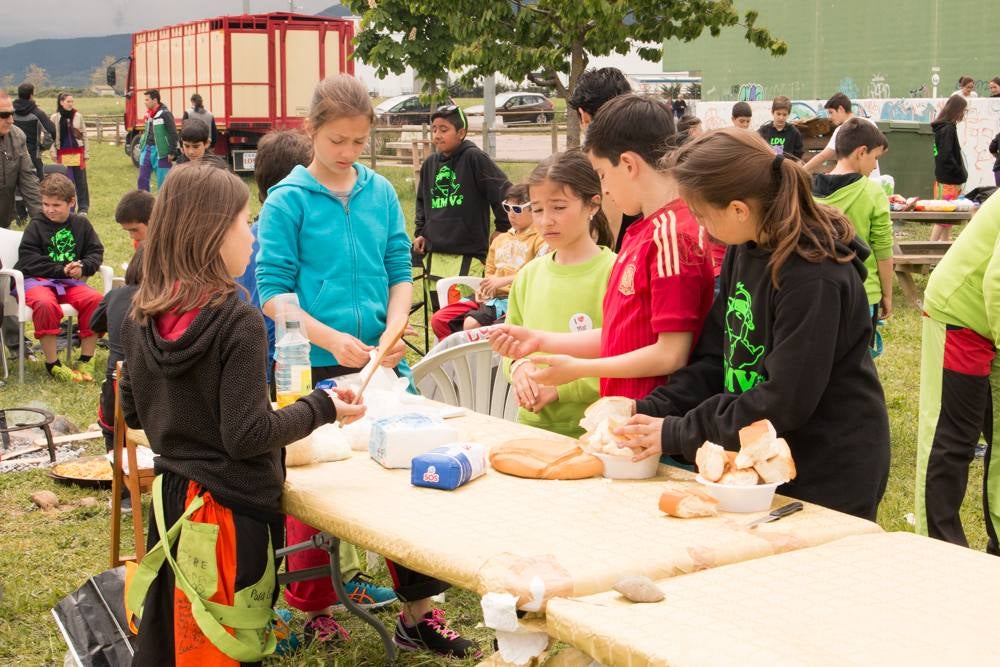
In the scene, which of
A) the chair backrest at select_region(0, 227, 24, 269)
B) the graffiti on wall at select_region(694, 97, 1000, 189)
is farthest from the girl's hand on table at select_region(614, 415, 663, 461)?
the graffiti on wall at select_region(694, 97, 1000, 189)

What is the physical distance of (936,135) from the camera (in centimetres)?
1398

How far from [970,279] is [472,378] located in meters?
1.96

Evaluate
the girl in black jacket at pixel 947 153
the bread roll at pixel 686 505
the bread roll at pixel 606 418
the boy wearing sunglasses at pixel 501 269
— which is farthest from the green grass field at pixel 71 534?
the girl in black jacket at pixel 947 153

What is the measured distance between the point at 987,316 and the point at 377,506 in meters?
2.01

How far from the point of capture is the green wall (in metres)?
25.0

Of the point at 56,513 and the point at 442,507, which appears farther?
the point at 56,513

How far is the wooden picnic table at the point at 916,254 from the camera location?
34.0ft

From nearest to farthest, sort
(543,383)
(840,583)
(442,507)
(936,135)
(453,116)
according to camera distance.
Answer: (840,583) < (442,507) < (543,383) < (453,116) < (936,135)

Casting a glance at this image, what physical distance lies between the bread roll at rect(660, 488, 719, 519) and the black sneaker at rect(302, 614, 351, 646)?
1.70 meters

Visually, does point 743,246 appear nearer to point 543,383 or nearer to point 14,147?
point 543,383

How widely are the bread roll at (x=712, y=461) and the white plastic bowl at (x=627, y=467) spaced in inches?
9.7

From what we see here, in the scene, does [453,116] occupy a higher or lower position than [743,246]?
higher

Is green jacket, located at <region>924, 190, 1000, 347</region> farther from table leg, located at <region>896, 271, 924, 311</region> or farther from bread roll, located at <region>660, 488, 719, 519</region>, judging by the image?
table leg, located at <region>896, 271, 924, 311</region>

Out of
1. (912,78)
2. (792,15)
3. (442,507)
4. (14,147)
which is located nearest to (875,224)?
(442,507)
